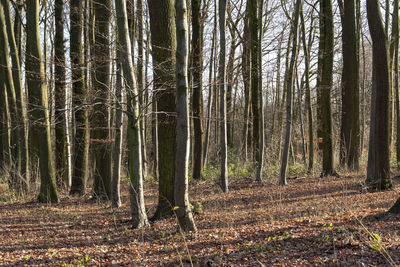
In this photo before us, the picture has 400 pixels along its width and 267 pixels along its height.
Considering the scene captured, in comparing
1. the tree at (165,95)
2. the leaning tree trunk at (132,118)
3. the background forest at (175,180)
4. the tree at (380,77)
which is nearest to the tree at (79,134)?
the background forest at (175,180)

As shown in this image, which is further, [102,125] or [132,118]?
[102,125]

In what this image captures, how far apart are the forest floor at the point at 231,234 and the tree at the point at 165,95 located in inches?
28.3

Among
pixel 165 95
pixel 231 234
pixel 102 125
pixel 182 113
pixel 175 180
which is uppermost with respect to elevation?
pixel 165 95

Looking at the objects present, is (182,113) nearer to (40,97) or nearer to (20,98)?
(40,97)

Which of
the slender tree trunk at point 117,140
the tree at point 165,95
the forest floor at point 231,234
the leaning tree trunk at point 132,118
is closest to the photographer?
the forest floor at point 231,234

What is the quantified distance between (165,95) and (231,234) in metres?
3.24

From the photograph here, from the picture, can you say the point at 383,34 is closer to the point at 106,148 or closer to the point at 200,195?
the point at 200,195

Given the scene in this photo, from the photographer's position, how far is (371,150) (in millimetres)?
9562

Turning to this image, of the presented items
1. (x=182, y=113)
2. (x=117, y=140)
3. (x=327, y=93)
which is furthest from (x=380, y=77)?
(x=117, y=140)

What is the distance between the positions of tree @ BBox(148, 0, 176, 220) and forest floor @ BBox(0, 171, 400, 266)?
2.36 ft

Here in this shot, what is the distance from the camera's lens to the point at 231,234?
5.99 m

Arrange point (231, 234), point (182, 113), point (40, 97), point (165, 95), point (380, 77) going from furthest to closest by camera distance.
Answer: point (40, 97) → point (380, 77) → point (165, 95) → point (231, 234) → point (182, 113)

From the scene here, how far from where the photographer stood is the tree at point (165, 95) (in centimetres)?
730

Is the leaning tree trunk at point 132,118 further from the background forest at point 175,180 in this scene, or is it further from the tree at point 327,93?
the tree at point 327,93
